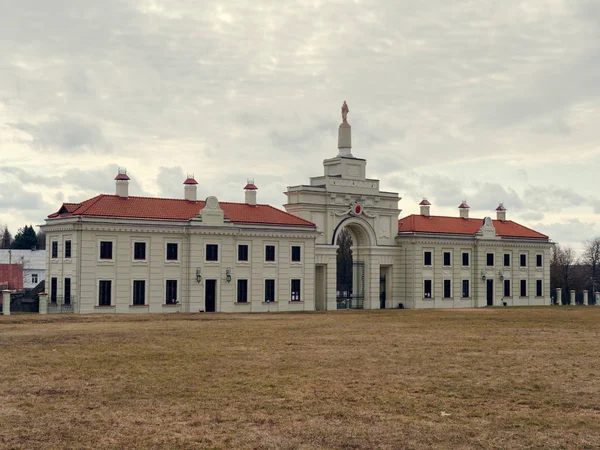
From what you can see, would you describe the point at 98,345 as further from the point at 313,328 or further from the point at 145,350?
the point at 313,328

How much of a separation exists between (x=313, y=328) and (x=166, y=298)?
20886mm

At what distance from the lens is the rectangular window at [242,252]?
64312mm

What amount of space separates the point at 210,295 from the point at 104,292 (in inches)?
320

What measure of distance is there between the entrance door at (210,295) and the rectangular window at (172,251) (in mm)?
2944

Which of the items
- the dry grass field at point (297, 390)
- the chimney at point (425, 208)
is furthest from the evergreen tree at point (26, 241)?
the dry grass field at point (297, 390)

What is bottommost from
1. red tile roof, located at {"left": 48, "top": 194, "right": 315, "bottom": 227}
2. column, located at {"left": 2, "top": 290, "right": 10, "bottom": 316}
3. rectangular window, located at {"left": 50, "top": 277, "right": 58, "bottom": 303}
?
column, located at {"left": 2, "top": 290, "right": 10, "bottom": 316}

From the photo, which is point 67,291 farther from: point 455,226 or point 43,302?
point 455,226

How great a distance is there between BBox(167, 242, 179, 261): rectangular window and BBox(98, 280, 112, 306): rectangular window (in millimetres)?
4827

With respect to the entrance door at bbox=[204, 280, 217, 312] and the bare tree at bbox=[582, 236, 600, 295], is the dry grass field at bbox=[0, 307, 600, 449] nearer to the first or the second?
the entrance door at bbox=[204, 280, 217, 312]

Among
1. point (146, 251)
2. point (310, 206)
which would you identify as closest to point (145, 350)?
point (146, 251)

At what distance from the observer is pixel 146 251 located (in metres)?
59.8

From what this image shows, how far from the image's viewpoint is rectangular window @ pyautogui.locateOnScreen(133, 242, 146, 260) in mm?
59281

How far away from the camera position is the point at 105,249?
5794 centimetres

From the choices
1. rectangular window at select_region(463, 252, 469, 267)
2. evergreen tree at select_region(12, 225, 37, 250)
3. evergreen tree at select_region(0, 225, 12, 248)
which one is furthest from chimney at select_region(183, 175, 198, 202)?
evergreen tree at select_region(0, 225, 12, 248)
